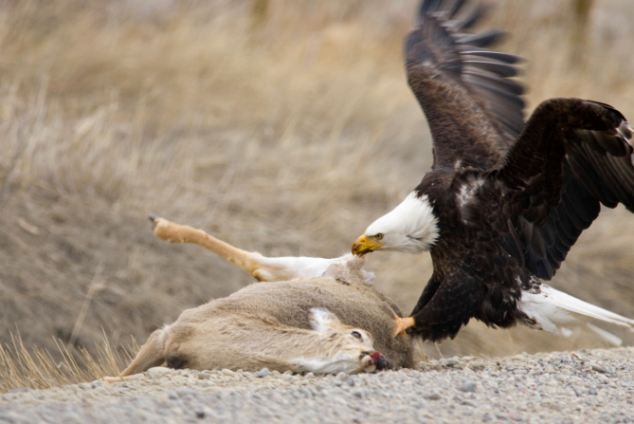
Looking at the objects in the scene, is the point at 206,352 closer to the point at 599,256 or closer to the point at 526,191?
the point at 526,191

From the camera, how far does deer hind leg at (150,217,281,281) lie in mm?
7461

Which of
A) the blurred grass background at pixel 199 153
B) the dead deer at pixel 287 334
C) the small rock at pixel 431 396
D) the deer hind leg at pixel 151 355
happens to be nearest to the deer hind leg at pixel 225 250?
the dead deer at pixel 287 334

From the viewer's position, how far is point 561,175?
7.14 m

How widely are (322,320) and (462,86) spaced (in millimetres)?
3308

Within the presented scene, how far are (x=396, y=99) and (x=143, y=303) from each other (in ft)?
17.3

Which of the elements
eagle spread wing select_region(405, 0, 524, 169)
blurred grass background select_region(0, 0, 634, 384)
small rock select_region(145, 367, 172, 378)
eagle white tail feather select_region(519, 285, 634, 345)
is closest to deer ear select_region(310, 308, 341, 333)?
small rock select_region(145, 367, 172, 378)

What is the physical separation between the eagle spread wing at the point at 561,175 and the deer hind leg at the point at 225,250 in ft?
4.69

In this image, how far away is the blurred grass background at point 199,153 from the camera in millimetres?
10625

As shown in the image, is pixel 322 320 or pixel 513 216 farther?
pixel 513 216

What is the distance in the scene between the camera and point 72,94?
13039mm

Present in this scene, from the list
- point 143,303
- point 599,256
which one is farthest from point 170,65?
point 599,256

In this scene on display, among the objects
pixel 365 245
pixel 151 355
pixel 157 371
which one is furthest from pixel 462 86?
pixel 157 371

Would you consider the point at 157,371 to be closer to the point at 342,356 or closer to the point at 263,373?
the point at 263,373

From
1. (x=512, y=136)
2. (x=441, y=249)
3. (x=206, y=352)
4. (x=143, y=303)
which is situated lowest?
(x=143, y=303)
